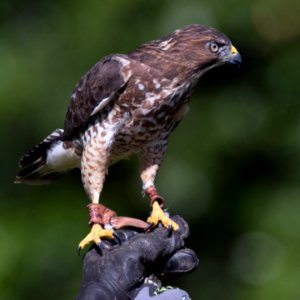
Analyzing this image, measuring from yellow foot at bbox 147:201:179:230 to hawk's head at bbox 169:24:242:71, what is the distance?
Result: 0.62 m

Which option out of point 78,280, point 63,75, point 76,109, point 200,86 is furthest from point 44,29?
point 76,109

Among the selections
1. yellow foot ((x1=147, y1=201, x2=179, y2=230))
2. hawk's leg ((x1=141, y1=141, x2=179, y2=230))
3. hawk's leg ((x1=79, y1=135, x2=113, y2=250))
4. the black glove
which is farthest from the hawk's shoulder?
the black glove

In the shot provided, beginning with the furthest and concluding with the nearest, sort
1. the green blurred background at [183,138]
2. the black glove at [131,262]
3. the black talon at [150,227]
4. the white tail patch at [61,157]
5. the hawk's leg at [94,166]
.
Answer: the green blurred background at [183,138]
the white tail patch at [61,157]
the hawk's leg at [94,166]
the black talon at [150,227]
the black glove at [131,262]

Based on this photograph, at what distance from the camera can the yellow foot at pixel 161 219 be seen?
4.18 meters

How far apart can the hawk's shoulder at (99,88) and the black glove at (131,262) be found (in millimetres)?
644

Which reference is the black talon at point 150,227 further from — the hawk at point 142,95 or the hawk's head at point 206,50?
the hawk's head at point 206,50

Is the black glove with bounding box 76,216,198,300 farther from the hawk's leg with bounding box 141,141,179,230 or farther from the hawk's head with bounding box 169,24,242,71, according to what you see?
the hawk's head with bounding box 169,24,242,71

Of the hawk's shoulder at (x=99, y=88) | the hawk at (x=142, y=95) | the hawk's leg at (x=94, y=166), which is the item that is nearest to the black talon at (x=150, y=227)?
the hawk at (x=142, y=95)

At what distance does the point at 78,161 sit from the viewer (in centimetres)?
493

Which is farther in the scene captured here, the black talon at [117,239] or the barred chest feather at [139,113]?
the barred chest feather at [139,113]

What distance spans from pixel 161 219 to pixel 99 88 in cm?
63

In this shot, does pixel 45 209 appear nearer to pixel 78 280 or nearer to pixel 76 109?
pixel 78 280

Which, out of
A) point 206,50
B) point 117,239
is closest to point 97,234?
point 117,239

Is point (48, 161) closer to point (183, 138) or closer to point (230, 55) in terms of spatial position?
point (230, 55)
